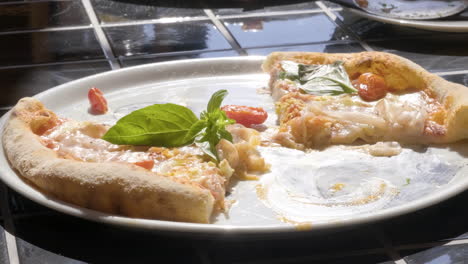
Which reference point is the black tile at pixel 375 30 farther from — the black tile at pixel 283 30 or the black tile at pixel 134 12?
the black tile at pixel 134 12

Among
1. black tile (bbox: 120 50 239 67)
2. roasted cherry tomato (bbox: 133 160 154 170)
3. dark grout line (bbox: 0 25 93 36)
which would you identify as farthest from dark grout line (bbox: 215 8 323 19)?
roasted cherry tomato (bbox: 133 160 154 170)

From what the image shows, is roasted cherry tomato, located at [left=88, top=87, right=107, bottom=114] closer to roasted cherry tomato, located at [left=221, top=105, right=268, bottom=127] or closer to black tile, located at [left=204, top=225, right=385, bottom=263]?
roasted cherry tomato, located at [left=221, top=105, right=268, bottom=127]

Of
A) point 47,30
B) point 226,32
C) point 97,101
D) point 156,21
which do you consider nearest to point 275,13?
point 226,32

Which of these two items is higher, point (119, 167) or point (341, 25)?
point (119, 167)

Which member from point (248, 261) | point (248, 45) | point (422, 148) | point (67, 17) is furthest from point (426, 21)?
point (248, 261)

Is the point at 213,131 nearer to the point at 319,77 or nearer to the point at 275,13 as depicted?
the point at 319,77

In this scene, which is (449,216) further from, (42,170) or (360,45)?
(360,45)

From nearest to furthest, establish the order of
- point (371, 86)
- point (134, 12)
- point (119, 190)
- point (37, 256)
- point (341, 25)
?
point (37, 256), point (119, 190), point (371, 86), point (341, 25), point (134, 12)
